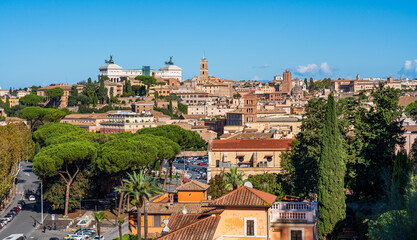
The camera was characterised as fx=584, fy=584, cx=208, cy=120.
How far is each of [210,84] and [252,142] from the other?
137 meters

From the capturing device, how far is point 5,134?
59.7 meters

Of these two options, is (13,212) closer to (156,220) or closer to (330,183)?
(156,220)

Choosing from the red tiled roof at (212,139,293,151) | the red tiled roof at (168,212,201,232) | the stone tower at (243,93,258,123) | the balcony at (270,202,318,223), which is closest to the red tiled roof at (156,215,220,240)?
the red tiled roof at (168,212,201,232)

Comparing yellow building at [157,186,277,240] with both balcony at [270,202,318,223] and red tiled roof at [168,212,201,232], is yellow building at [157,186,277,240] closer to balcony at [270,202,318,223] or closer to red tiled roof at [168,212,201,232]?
balcony at [270,202,318,223]

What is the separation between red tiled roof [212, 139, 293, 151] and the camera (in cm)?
5394

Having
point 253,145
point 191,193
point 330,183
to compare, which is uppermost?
point 253,145

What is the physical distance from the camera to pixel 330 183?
1202 inches

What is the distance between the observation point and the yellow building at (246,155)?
53.4 m

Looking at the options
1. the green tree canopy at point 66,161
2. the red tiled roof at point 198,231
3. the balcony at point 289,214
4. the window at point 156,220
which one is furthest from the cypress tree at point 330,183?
the green tree canopy at point 66,161

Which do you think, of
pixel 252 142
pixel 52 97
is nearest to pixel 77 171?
pixel 252 142

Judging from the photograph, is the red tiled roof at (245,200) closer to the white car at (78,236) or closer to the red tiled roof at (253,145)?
the white car at (78,236)

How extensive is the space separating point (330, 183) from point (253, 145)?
24271mm

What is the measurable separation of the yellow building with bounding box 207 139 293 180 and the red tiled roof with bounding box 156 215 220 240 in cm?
3031

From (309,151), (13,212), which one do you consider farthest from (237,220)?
(13,212)
